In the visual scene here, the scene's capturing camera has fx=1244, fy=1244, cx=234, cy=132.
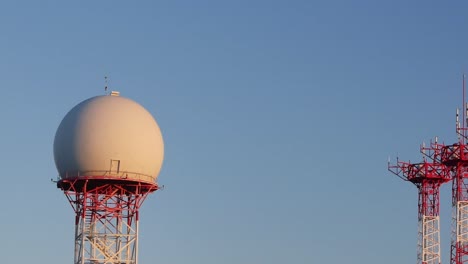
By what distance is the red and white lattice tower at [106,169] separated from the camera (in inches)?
4395

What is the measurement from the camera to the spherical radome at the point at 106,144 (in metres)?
112

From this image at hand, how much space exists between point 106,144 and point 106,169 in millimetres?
2243

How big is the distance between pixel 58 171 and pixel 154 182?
884cm

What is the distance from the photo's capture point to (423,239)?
14712cm

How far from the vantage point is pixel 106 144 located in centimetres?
11162

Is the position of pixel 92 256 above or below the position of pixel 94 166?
below

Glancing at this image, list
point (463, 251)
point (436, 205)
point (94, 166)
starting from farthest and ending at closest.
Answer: point (436, 205)
point (463, 251)
point (94, 166)

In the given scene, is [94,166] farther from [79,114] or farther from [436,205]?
[436,205]

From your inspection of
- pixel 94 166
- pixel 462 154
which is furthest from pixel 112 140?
pixel 462 154

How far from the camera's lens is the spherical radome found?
111562 millimetres

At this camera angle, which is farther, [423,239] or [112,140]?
[423,239]

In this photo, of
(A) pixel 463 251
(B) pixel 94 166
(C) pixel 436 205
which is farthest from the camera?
(C) pixel 436 205

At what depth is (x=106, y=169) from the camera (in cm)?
11162

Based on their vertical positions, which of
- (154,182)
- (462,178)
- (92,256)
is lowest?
(92,256)
